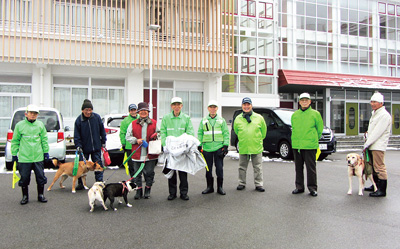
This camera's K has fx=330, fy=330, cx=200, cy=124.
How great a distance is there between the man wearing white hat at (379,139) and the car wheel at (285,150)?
5.58 m

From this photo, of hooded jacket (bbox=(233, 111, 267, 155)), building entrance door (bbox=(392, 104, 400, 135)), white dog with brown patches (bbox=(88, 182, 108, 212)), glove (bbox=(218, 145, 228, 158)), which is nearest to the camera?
white dog with brown patches (bbox=(88, 182, 108, 212))

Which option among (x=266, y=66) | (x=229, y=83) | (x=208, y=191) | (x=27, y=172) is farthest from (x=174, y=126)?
(x=266, y=66)

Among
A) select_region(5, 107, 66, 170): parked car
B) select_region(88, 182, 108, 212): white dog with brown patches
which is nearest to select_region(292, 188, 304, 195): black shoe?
select_region(88, 182, 108, 212): white dog with brown patches

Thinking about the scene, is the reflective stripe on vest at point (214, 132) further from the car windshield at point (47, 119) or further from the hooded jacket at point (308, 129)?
the car windshield at point (47, 119)

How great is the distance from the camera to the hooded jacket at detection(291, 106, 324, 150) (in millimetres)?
6535

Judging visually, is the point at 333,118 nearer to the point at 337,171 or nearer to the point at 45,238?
the point at 337,171

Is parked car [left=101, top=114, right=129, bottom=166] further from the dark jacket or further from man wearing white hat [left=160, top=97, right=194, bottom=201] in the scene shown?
man wearing white hat [left=160, top=97, right=194, bottom=201]

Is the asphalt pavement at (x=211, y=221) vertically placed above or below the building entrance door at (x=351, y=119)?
below

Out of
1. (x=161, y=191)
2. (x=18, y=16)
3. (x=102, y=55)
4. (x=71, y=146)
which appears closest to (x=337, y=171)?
(x=161, y=191)

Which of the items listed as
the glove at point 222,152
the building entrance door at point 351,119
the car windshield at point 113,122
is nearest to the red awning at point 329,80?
the building entrance door at point 351,119

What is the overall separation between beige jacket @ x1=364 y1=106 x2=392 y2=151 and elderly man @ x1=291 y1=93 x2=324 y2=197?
3.12 feet

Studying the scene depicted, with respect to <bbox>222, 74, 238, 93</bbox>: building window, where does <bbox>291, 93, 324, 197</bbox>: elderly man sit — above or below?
below

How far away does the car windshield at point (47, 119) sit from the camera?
9.80 m

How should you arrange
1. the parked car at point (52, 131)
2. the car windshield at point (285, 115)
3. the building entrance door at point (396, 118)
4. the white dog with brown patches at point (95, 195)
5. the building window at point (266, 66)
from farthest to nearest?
the building entrance door at point (396, 118) < the building window at point (266, 66) < the car windshield at point (285, 115) < the parked car at point (52, 131) < the white dog with brown patches at point (95, 195)
